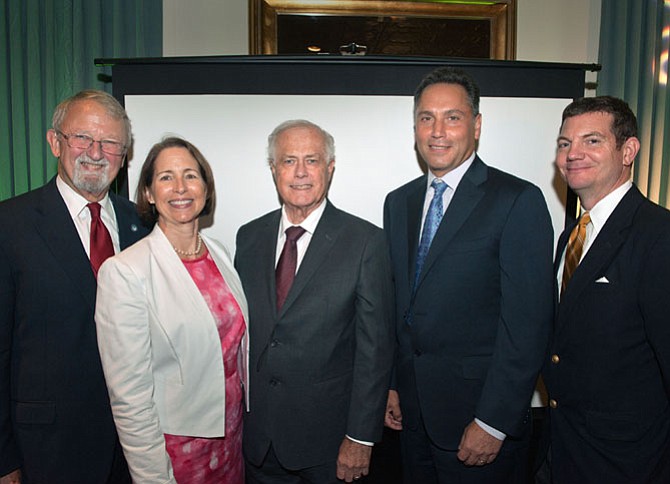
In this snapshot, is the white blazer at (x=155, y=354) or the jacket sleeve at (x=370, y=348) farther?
the jacket sleeve at (x=370, y=348)

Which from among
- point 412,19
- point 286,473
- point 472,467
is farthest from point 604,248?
point 412,19

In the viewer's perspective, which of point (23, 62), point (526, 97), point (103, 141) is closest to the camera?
point (103, 141)

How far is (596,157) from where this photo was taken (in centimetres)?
166

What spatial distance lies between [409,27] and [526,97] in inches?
41.2

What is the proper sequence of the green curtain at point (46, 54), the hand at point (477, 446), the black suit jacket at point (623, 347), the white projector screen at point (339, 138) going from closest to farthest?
1. the black suit jacket at point (623, 347)
2. the hand at point (477, 446)
3. the white projector screen at point (339, 138)
4. the green curtain at point (46, 54)

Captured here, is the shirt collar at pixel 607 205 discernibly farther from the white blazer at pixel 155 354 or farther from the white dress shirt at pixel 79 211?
the white dress shirt at pixel 79 211

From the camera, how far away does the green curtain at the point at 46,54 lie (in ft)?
10.1

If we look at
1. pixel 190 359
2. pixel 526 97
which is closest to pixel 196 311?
pixel 190 359

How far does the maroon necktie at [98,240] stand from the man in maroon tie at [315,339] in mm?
560

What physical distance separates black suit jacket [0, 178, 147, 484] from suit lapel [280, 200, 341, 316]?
0.74 m

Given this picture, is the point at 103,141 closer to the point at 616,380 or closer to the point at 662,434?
the point at 616,380

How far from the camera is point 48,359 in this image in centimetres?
166

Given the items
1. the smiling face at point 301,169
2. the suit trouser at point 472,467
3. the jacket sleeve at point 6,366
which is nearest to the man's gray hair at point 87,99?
the jacket sleeve at point 6,366

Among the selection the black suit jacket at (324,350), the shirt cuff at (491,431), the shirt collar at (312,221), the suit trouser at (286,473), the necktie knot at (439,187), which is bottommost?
the suit trouser at (286,473)
